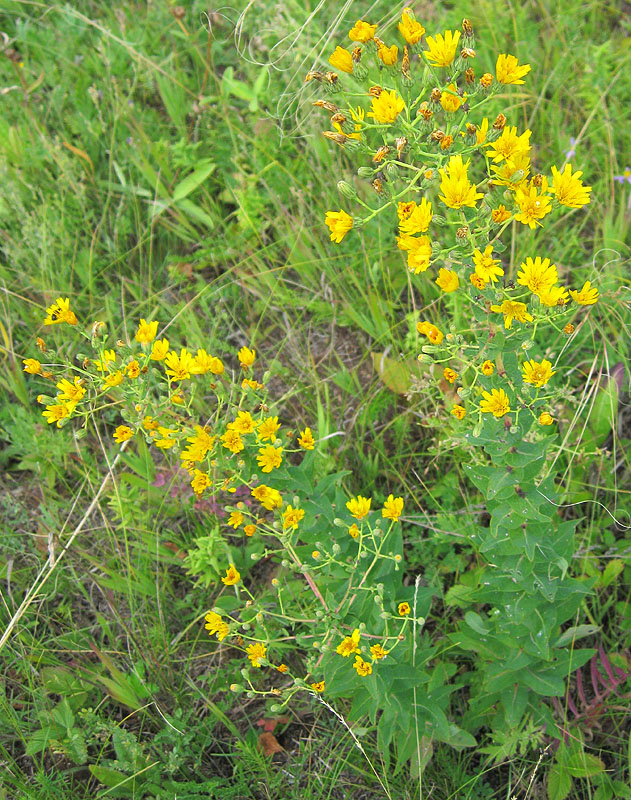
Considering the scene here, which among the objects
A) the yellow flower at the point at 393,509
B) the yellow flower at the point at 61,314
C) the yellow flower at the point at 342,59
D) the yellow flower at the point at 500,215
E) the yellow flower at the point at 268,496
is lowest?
the yellow flower at the point at 393,509

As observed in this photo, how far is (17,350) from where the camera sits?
3311 mm

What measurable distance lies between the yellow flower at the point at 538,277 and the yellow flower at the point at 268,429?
2.57 feet

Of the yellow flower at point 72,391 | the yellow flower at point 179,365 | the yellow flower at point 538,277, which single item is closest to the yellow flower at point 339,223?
the yellow flower at point 538,277

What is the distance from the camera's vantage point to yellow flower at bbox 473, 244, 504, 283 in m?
1.68

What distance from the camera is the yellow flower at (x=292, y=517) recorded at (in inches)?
79.8

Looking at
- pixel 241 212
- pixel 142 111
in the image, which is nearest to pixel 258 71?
pixel 142 111

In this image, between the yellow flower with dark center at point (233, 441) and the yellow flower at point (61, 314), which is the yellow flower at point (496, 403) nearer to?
the yellow flower with dark center at point (233, 441)

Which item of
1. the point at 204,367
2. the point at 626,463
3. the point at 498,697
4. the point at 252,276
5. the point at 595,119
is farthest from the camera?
the point at 595,119

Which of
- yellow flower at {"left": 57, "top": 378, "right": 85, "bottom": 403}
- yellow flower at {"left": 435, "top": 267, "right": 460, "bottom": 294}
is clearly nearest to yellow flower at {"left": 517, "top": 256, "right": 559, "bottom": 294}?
yellow flower at {"left": 435, "top": 267, "right": 460, "bottom": 294}

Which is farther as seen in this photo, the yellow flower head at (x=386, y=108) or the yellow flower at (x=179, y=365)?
the yellow flower at (x=179, y=365)

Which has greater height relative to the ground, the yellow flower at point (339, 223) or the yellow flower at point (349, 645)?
the yellow flower at point (339, 223)

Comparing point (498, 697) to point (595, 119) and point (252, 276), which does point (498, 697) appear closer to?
point (252, 276)

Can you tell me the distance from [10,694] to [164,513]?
0.85 m

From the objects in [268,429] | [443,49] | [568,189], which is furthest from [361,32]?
[268,429]
